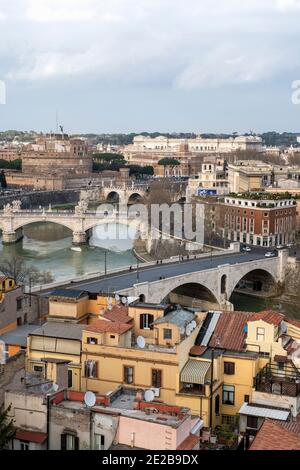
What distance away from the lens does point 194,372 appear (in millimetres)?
8320

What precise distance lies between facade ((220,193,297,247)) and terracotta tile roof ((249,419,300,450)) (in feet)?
65.9

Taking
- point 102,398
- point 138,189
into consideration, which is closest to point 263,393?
point 102,398

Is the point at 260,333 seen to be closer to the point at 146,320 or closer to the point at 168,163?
the point at 146,320

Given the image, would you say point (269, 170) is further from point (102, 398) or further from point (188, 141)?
point (188, 141)

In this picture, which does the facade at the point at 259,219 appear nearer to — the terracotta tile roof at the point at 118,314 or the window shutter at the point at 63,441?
the terracotta tile roof at the point at 118,314

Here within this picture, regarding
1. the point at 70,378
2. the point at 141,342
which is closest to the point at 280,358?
the point at 141,342

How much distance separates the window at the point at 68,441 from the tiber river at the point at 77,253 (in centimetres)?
1232

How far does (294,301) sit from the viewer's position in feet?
66.7

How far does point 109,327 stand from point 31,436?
8.25 feet

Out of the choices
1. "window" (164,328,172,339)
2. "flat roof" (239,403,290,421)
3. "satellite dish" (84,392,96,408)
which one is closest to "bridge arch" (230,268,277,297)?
"window" (164,328,172,339)

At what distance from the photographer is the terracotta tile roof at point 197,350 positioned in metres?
8.83

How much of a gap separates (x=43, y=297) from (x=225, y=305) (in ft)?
26.8

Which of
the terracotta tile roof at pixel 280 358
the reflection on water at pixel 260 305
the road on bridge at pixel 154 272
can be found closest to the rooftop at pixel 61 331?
the terracotta tile roof at pixel 280 358

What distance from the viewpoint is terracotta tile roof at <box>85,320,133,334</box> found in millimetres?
8689
